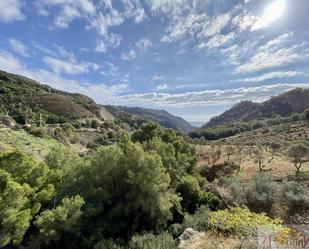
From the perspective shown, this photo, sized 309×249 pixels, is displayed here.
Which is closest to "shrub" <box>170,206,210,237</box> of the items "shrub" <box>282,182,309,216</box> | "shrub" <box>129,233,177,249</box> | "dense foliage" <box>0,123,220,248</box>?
"dense foliage" <box>0,123,220,248</box>

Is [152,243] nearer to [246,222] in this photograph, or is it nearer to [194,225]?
[194,225]

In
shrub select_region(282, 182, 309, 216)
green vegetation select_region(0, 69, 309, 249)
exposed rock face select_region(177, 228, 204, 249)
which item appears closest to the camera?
exposed rock face select_region(177, 228, 204, 249)

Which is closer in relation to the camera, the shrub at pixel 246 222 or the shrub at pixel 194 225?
the shrub at pixel 246 222

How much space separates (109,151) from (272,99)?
601 feet

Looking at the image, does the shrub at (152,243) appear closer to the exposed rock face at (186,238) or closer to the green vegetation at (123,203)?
the green vegetation at (123,203)

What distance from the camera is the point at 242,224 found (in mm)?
9445

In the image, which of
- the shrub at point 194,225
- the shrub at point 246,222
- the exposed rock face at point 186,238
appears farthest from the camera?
the shrub at point 194,225

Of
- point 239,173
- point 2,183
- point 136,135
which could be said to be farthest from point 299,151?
point 2,183

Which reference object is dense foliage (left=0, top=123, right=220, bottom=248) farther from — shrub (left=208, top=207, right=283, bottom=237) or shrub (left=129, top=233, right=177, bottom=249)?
shrub (left=208, top=207, right=283, bottom=237)

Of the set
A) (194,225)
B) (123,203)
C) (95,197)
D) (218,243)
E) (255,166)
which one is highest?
A: (95,197)

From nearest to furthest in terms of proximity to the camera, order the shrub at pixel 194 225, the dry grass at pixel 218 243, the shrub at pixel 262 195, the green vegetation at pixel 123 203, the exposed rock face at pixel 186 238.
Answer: the dry grass at pixel 218 243
the exposed rock face at pixel 186 238
the green vegetation at pixel 123 203
the shrub at pixel 194 225
the shrub at pixel 262 195

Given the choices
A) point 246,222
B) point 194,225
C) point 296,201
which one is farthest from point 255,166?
point 246,222

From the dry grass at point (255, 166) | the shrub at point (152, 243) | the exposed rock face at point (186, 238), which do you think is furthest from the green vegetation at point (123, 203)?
the dry grass at point (255, 166)

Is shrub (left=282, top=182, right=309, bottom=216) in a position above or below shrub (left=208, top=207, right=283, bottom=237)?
below
